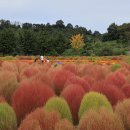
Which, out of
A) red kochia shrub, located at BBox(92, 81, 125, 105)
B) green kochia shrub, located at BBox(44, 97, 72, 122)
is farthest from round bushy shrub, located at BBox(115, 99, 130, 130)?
red kochia shrub, located at BBox(92, 81, 125, 105)

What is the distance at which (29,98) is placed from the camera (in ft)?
25.2

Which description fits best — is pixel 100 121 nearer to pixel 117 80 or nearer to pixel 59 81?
pixel 59 81

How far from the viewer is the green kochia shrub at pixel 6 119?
6.48 meters

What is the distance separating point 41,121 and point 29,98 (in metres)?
1.98

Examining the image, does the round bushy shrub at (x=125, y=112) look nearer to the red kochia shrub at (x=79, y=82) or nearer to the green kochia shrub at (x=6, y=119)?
the green kochia shrub at (x=6, y=119)

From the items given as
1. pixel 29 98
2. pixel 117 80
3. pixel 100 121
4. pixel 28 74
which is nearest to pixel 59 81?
pixel 117 80

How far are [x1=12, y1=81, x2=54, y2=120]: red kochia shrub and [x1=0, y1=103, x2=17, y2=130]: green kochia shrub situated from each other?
2.38 feet

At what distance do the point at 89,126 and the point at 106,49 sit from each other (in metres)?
52.3

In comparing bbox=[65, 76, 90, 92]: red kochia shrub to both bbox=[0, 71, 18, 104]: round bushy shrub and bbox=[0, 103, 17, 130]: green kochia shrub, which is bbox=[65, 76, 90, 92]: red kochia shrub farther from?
bbox=[0, 103, 17, 130]: green kochia shrub

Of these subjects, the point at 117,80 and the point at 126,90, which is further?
the point at 117,80

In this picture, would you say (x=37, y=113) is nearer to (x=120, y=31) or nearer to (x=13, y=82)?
(x=13, y=82)

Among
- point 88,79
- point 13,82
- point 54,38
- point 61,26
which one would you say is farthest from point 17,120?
point 61,26

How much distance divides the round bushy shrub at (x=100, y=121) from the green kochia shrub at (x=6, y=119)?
1.46 metres

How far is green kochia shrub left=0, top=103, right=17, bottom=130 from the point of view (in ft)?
21.3
